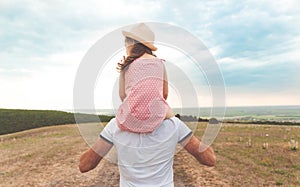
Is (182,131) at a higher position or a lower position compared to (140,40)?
lower

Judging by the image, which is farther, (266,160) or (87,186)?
(266,160)

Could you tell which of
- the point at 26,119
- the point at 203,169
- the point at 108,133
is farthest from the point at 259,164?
the point at 26,119

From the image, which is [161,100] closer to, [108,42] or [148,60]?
[148,60]

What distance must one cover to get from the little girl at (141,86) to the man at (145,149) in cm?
7

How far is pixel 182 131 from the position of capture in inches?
83.4

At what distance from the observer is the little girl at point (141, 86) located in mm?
1945

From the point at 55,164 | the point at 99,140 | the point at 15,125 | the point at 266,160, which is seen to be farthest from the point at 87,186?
the point at 15,125

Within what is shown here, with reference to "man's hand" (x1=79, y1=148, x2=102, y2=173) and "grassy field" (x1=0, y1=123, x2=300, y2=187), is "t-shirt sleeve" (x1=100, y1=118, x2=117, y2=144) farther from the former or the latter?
"grassy field" (x1=0, y1=123, x2=300, y2=187)

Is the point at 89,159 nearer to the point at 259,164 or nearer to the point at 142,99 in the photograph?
the point at 142,99

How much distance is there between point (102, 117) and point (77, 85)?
36 cm

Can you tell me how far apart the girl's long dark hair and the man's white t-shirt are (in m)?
0.40

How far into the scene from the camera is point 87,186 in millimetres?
Answer: 7691

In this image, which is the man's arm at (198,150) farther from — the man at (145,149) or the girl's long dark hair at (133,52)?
the girl's long dark hair at (133,52)

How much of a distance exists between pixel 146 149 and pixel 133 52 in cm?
69
